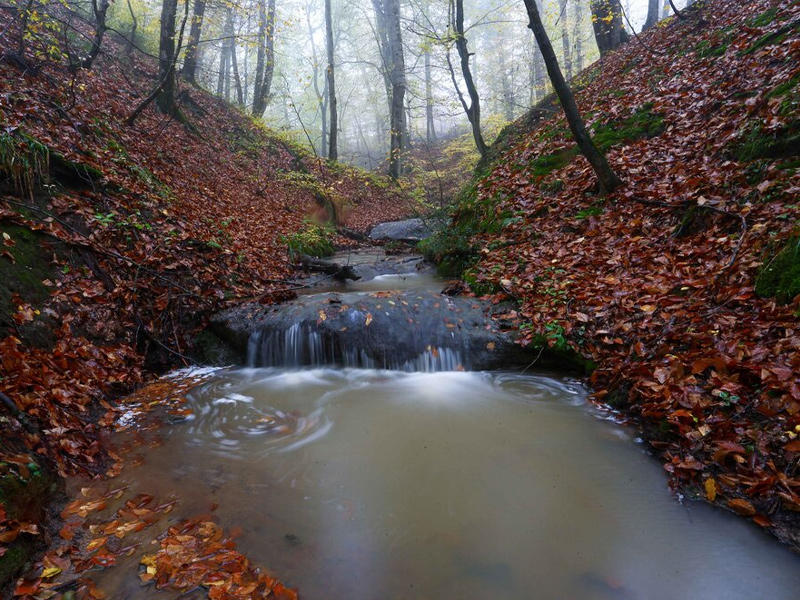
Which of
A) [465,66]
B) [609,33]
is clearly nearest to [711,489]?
[465,66]

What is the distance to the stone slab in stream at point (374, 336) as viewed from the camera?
206 inches

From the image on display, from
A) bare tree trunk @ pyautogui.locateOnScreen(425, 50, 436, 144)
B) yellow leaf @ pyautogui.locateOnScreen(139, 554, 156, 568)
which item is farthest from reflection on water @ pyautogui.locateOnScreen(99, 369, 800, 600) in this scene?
bare tree trunk @ pyautogui.locateOnScreen(425, 50, 436, 144)

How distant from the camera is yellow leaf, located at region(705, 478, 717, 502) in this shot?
2.73 metres

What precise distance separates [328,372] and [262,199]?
7.87 m

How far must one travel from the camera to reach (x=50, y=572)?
6.91 ft

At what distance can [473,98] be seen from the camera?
1152cm

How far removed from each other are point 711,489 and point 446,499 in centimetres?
182

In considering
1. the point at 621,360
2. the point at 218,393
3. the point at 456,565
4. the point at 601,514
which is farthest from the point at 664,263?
the point at 218,393

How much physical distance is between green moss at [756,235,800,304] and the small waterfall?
3045 mm

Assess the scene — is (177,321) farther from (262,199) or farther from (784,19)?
(784,19)

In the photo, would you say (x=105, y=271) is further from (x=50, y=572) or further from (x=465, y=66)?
(x=465, y=66)

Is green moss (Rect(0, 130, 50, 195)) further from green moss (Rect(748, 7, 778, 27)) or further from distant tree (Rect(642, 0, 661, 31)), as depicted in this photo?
distant tree (Rect(642, 0, 661, 31))

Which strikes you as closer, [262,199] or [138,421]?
[138,421]

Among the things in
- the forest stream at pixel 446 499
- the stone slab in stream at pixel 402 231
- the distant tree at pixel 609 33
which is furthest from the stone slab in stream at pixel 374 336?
the distant tree at pixel 609 33
